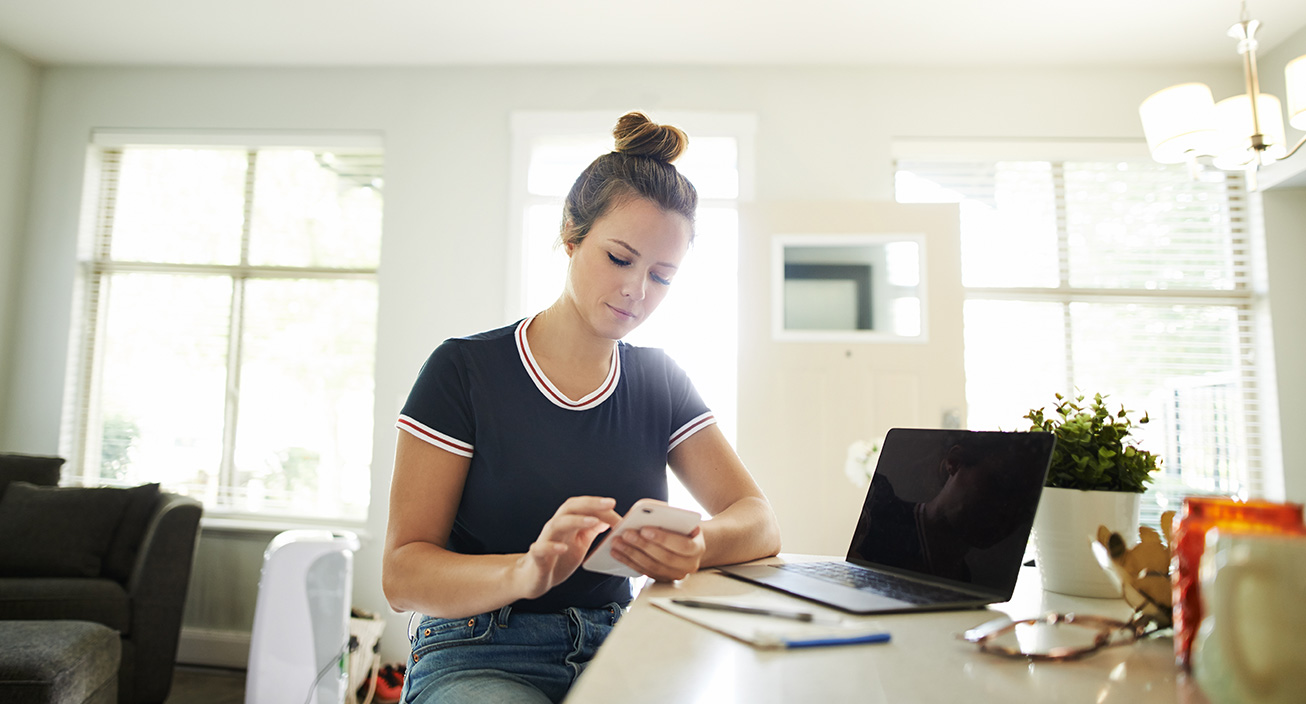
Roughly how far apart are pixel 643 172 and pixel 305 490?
→ 3.01m

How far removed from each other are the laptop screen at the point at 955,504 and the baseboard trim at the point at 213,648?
3239mm

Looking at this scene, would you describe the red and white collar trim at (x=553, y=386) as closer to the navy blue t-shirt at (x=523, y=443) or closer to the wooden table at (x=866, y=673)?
the navy blue t-shirt at (x=523, y=443)

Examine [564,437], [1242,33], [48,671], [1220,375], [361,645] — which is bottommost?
[361,645]

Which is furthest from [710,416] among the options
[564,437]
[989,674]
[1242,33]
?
[1242,33]

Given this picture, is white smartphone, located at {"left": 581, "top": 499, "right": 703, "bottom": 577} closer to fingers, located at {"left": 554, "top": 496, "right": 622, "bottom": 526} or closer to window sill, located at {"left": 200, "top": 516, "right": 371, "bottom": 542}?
fingers, located at {"left": 554, "top": 496, "right": 622, "bottom": 526}

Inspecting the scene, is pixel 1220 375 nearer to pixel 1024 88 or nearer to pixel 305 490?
pixel 1024 88

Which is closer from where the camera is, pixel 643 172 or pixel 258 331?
pixel 643 172

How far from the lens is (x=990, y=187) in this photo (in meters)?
3.50

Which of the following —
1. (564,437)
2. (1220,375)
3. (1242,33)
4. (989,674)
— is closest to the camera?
(989,674)

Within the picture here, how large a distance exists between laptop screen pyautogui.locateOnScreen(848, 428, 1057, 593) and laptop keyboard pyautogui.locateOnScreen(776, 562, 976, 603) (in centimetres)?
3

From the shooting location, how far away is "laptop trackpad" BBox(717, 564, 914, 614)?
72cm

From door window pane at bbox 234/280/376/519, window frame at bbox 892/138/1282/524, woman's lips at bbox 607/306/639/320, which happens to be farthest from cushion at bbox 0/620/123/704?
window frame at bbox 892/138/1282/524

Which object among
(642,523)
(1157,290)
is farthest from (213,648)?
(1157,290)

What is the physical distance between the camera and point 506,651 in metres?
0.98
